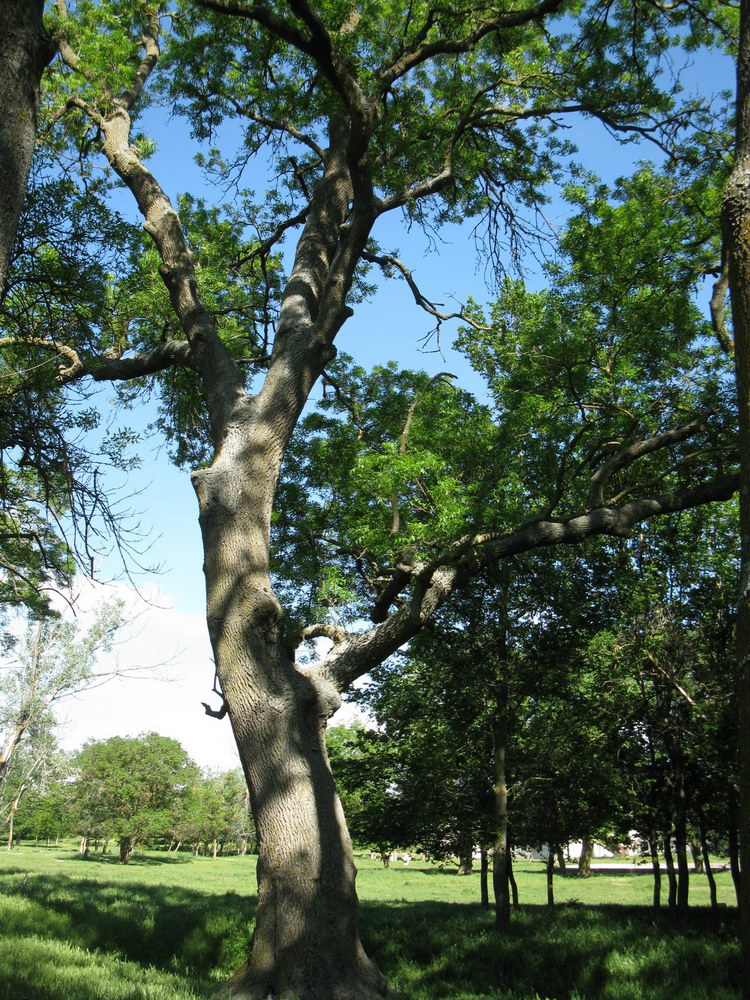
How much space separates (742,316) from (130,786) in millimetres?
54388

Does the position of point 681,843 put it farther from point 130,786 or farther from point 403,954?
point 130,786

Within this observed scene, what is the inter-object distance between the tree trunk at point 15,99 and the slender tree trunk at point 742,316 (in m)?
3.55

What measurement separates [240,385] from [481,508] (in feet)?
11.2

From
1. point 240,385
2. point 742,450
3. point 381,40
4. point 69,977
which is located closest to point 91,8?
point 381,40

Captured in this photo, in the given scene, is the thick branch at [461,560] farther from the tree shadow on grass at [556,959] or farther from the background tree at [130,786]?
the background tree at [130,786]

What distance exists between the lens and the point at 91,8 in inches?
387

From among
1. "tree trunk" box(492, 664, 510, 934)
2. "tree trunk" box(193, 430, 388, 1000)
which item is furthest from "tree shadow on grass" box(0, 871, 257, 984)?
"tree trunk" box(492, 664, 510, 934)

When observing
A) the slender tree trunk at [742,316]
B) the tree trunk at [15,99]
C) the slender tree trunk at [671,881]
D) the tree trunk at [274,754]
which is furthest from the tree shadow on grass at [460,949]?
the tree trunk at [15,99]

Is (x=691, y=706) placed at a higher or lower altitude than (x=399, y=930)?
higher

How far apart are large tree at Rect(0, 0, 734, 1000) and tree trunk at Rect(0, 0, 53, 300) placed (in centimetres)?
145

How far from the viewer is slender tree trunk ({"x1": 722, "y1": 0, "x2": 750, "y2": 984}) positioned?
3170mm

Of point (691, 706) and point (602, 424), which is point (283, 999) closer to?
point (602, 424)

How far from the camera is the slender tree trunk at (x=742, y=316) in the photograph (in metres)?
3.17

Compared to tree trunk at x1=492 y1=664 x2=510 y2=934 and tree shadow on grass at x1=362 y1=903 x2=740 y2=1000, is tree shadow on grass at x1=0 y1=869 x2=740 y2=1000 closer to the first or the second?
tree shadow on grass at x1=362 y1=903 x2=740 y2=1000
